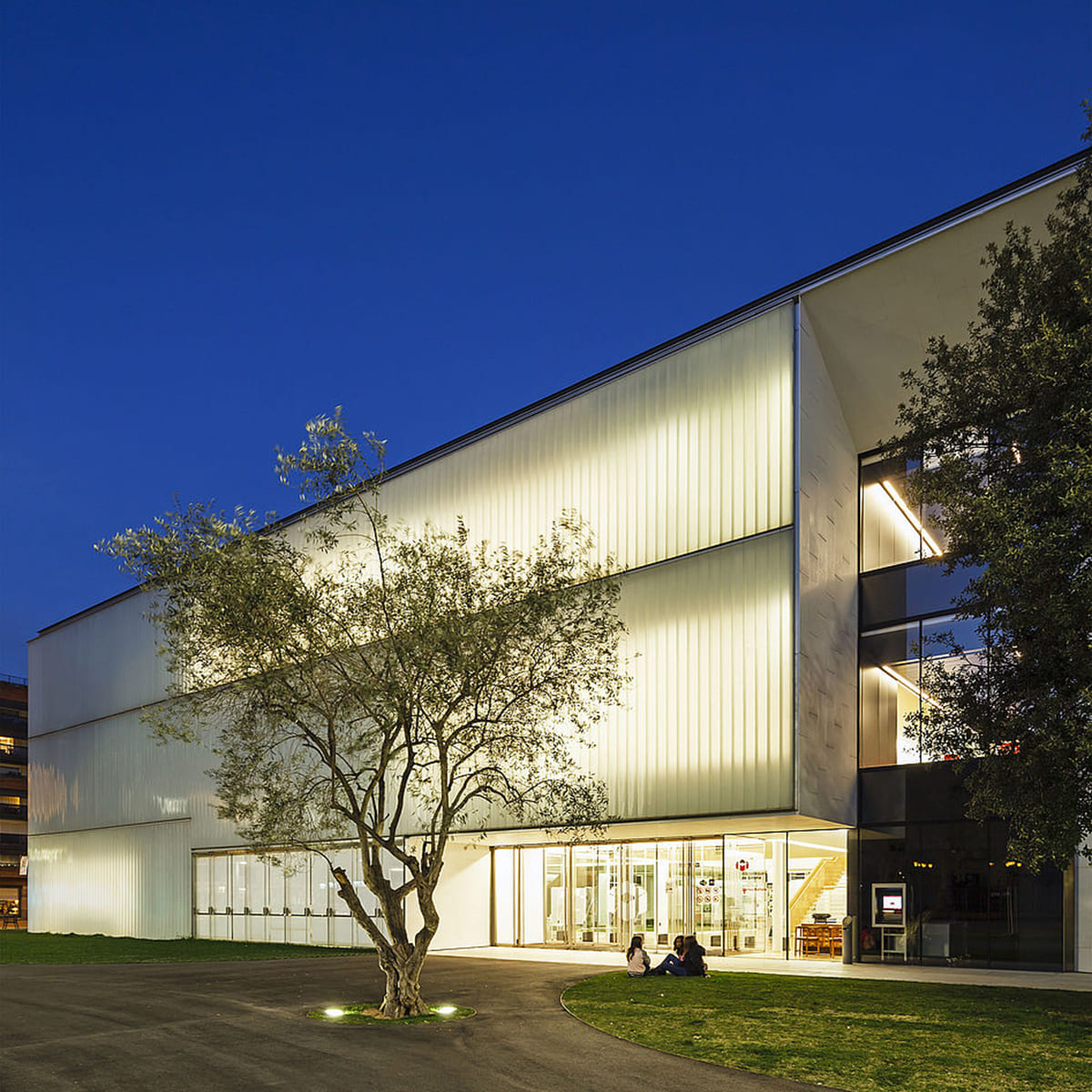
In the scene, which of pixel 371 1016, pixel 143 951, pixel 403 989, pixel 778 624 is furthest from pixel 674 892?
pixel 143 951

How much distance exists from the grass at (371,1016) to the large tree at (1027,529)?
8806 mm

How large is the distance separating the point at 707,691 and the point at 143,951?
2175cm

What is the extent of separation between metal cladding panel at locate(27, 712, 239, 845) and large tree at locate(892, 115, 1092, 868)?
31.1 m

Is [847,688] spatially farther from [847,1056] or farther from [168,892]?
[168,892]

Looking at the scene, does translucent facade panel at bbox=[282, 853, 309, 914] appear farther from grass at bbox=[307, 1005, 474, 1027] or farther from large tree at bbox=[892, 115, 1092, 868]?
large tree at bbox=[892, 115, 1092, 868]

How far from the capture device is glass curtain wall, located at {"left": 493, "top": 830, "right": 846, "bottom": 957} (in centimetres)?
2978

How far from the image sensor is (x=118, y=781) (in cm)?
4984

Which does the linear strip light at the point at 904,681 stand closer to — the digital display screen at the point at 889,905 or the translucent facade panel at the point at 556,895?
the digital display screen at the point at 889,905

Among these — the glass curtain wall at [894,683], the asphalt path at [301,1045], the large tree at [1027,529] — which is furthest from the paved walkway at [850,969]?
the large tree at [1027,529]

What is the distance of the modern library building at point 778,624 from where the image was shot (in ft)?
85.5

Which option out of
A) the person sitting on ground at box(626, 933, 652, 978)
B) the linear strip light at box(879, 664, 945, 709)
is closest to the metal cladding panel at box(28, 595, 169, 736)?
the person sitting on ground at box(626, 933, 652, 978)

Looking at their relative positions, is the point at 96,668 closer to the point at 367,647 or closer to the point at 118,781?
the point at 118,781

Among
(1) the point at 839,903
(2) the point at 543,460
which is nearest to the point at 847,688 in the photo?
(1) the point at 839,903

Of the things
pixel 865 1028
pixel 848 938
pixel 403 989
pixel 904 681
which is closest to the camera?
pixel 865 1028
